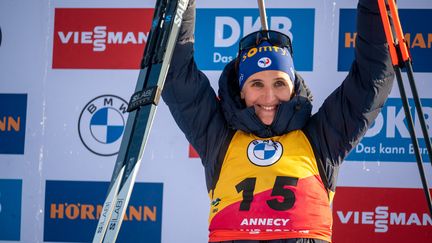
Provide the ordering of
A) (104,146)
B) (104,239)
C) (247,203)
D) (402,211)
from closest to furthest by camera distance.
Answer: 1. (104,239)
2. (247,203)
3. (402,211)
4. (104,146)

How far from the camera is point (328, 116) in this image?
2391mm

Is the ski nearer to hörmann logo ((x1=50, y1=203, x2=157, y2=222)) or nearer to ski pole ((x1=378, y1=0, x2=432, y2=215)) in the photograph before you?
ski pole ((x1=378, y1=0, x2=432, y2=215))

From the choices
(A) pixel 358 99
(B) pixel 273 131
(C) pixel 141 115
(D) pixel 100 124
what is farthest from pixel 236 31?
(C) pixel 141 115

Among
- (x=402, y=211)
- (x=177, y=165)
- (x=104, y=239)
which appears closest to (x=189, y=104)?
(x=104, y=239)

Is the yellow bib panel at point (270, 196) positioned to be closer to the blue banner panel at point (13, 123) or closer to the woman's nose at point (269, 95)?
the woman's nose at point (269, 95)

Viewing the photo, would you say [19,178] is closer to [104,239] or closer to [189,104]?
[189,104]

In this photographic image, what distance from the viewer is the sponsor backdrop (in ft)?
10.9

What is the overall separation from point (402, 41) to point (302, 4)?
4.36 ft

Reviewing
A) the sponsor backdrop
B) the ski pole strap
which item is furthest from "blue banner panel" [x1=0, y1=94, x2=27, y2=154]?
the ski pole strap

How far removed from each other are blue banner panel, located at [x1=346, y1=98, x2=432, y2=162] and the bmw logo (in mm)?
1087

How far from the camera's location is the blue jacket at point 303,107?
2.26m

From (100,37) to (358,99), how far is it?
1.66 meters

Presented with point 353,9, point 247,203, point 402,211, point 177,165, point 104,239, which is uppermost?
point 353,9

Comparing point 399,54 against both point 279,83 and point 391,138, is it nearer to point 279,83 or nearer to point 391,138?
point 279,83
